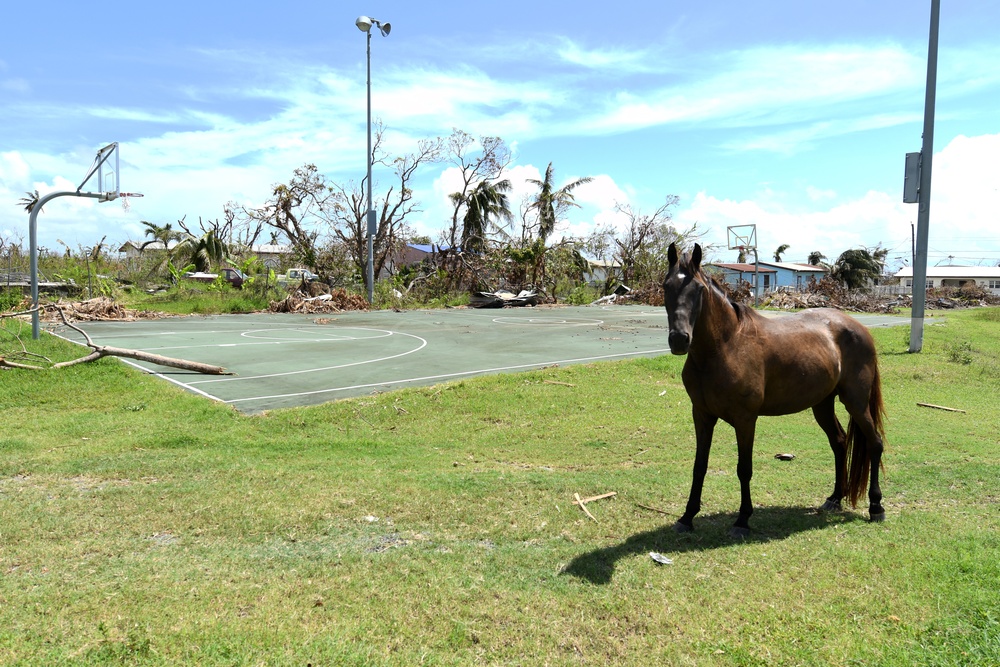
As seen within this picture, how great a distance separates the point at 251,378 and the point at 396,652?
10247 millimetres

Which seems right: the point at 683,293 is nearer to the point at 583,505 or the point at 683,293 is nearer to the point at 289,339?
the point at 583,505

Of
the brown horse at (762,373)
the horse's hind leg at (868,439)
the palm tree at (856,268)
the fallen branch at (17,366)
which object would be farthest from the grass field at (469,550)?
the palm tree at (856,268)

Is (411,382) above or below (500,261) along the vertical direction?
below

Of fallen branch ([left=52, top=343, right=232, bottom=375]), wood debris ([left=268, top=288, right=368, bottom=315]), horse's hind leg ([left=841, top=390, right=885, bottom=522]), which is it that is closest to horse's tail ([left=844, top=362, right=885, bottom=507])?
horse's hind leg ([left=841, top=390, right=885, bottom=522])

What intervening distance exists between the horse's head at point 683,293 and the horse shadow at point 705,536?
139 centimetres

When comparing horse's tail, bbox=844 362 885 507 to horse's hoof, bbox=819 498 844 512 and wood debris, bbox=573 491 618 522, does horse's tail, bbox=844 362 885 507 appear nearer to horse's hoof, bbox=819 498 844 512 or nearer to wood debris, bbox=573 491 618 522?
horse's hoof, bbox=819 498 844 512

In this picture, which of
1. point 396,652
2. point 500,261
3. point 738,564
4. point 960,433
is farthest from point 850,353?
point 500,261

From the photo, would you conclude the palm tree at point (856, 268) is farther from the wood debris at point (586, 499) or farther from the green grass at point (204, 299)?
the wood debris at point (586, 499)

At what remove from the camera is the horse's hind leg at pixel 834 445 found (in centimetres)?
555

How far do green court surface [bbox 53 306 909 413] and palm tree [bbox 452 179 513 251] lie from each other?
Result: 15288 mm

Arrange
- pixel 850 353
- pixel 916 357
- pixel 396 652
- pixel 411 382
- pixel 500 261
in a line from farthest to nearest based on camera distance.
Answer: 1. pixel 500 261
2. pixel 916 357
3. pixel 411 382
4. pixel 850 353
5. pixel 396 652

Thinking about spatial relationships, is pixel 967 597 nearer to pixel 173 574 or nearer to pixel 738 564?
pixel 738 564

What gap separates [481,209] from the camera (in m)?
43.8

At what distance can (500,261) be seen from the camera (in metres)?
40.8
